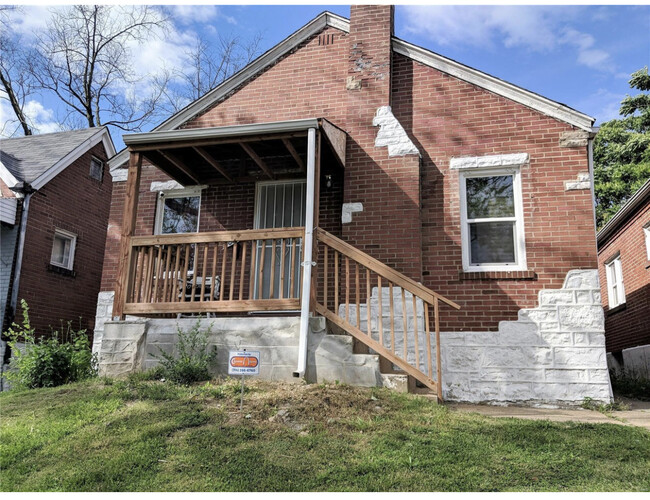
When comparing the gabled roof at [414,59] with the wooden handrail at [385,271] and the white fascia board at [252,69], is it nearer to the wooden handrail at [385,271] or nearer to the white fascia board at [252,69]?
the white fascia board at [252,69]

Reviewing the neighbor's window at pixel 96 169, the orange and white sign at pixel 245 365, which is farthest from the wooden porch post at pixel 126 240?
the neighbor's window at pixel 96 169

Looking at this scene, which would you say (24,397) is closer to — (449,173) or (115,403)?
(115,403)

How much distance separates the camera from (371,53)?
8.55 metres

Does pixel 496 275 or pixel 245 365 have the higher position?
pixel 496 275

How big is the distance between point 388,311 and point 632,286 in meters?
7.15

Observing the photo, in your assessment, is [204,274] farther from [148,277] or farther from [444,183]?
[444,183]

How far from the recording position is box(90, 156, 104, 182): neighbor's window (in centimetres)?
1373

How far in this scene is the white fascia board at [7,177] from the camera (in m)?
11.3

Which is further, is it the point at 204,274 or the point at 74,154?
the point at 74,154

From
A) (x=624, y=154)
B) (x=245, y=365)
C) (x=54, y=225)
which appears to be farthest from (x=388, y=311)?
(x=624, y=154)

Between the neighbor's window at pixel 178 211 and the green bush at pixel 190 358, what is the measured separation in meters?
2.85

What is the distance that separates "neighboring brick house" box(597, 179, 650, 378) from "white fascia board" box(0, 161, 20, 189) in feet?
41.7

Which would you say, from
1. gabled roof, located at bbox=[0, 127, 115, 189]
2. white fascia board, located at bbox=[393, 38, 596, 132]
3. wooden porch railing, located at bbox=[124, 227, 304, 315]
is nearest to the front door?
wooden porch railing, located at bbox=[124, 227, 304, 315]

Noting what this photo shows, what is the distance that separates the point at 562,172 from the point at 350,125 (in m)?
3.17
